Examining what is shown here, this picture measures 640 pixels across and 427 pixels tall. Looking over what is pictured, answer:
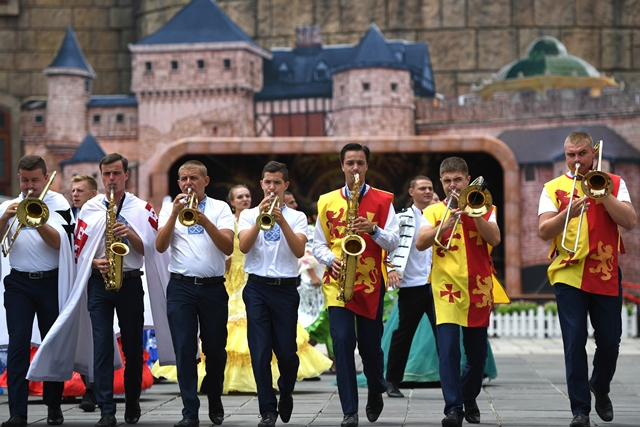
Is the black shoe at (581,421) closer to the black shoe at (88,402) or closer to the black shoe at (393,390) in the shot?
the black shoe at (393,390)

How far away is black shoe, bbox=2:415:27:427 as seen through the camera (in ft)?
21.8

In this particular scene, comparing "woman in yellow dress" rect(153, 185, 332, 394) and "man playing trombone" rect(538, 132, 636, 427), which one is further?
"woman in yellow dress" rect(153, 185, 332, 394)

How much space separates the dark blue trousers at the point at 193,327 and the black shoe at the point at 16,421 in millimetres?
985

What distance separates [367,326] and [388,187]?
545 inches

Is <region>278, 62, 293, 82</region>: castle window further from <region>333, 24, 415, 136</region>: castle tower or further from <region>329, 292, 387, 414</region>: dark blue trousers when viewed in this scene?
<region>329, 292, 387, 414</region>: dark blue trousers

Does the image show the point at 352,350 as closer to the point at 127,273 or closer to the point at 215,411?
the point at 215,411

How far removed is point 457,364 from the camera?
652 centimetres

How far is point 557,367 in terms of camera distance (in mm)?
12219

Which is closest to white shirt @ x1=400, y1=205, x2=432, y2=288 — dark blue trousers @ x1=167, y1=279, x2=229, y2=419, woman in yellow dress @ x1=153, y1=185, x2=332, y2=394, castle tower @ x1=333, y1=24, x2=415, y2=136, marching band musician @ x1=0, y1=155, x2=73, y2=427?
woman in yellow dress @ x1=153, y1=185, x2=332, y2=394

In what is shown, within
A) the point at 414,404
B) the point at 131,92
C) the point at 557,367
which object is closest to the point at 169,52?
the point at 131,92

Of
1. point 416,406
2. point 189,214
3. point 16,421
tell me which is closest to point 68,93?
point 416,406

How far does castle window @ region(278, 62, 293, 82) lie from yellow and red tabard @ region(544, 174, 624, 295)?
1661cm

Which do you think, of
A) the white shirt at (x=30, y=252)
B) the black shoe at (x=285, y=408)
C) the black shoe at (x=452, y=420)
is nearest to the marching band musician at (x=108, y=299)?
the white shirt at (x=30, y=252)

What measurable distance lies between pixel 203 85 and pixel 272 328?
16.2 m
